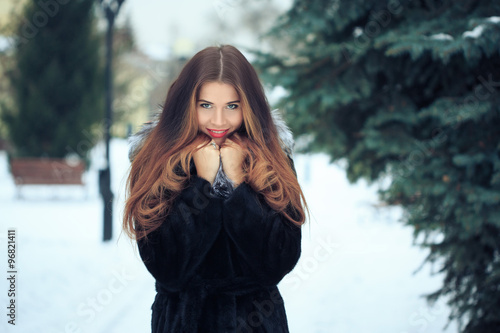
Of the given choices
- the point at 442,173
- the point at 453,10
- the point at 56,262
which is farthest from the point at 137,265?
the point at 453,10

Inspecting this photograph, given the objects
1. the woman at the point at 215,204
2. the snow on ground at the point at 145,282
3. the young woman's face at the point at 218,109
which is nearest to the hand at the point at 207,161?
the woman at the point at 215,204

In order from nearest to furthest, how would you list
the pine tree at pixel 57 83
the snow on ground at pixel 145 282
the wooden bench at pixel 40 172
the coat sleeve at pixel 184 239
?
the coat sleeve at pixel 184 239 → the snow on ground at pixel 145 282 → the wooden bench at pixel 40 172 → the pine tree at pixel 57 83

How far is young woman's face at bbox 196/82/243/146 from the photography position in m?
1.80

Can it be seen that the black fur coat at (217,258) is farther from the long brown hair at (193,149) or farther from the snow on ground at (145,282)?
the snow on ground at (145,282)

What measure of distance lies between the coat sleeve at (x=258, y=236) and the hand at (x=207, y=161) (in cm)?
13

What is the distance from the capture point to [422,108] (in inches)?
134

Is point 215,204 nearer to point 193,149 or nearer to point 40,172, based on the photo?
point 193,149

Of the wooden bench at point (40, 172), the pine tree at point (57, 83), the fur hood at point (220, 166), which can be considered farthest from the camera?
the pine tree at point (57, 83)

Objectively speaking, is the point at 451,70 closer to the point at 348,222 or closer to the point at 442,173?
the point at 442,173

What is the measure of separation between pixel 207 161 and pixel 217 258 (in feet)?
1.39

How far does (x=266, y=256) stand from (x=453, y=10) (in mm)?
2792

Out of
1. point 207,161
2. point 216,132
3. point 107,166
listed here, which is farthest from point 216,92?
point 107,166

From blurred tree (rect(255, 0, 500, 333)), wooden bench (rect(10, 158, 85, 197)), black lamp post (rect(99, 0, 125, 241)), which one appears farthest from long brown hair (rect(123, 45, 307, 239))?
wooden bench (rect(10, 158, 85, 197))

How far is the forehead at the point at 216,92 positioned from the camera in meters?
1.80
